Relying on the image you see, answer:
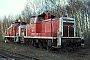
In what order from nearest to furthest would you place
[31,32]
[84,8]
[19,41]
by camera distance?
1. [31,32]
2. [19,41]
3. [84,8]

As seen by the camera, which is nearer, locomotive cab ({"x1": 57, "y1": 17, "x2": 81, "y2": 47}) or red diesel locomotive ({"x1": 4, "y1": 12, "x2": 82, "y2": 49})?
locomotive cab ({"x1": 57, "y1": 17, "x2": 81, "y2": 47})

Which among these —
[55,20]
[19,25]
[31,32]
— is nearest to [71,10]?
[19,25]

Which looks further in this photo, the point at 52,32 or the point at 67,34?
the point at 52,32

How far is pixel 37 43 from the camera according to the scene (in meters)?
18.7

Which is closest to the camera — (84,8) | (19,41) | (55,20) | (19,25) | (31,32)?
(55,20)

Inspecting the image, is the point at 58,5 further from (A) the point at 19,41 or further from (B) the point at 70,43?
(B) the point at 70,43

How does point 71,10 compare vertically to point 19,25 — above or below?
above

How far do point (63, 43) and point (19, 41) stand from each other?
A: 10371 mm

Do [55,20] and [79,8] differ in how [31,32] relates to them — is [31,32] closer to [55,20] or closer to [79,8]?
[55,20]

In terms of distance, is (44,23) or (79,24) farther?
A: (79,24)

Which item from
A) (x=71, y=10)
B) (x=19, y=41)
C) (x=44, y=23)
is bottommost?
(x=19, y=41)

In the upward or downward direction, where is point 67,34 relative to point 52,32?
downward

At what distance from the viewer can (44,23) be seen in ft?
58.2

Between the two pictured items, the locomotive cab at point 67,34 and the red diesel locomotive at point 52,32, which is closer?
the locomotive cab at point 67,34
